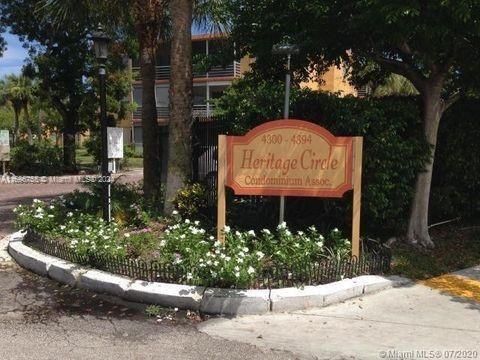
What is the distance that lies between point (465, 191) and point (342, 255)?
11.7ft

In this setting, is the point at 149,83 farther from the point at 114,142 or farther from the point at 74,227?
the point at 74,227

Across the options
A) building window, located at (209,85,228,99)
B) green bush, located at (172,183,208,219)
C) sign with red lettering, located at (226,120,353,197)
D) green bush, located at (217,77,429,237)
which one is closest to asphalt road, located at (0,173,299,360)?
sign with red lettering, located at (226,120,353,197)

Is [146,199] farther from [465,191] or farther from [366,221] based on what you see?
[465,191]

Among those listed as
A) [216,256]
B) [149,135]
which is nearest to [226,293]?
[216,256]

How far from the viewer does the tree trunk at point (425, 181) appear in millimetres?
8031

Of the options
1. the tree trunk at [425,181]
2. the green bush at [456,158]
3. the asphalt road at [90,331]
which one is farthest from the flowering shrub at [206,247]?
the green bush at [456,158]

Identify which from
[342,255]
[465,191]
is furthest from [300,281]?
[465,191]

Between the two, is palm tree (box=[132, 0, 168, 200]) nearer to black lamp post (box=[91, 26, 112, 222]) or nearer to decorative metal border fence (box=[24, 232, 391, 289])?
black lamp post (box=[91, 26, 112, 222])

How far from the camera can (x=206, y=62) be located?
10.2m

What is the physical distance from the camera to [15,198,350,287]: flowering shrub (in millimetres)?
6020

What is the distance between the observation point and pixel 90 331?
527 cm

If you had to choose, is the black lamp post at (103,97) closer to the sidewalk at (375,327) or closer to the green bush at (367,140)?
the green bush at (367,140)

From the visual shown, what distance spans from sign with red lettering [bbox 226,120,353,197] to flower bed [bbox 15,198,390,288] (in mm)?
585
